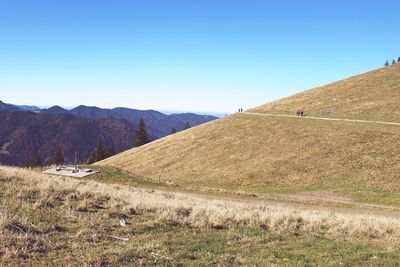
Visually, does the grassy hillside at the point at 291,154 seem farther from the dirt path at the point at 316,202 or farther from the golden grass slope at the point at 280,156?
the dirt path at the point at 316,202

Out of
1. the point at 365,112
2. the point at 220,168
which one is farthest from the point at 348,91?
the point at 220,168

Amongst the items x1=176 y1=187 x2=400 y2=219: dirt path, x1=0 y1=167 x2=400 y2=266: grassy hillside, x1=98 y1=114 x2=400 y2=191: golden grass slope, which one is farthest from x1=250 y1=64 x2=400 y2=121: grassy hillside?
x1=0 y1=167 x2=400 y2=266: grassy hillside

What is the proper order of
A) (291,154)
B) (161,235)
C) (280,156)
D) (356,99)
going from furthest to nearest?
(356,99) → (280,156) → (291,154) → (161,235)

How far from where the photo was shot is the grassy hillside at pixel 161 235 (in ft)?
29.1

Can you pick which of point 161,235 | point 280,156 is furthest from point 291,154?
point 161,235

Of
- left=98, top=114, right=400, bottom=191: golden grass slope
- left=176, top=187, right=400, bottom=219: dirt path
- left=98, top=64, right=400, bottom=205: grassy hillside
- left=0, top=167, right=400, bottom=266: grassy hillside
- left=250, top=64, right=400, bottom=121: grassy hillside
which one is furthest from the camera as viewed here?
left=250, top=64, right=400, bottom=121: grassy hillside

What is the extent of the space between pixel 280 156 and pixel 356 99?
39.5 metres

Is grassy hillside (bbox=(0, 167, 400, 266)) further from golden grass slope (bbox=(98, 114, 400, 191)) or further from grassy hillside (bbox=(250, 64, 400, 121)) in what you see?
grassy hillside (bbox=(250, 64, 400, 121))

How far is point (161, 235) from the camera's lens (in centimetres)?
1131

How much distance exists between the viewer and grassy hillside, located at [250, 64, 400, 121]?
7144cm

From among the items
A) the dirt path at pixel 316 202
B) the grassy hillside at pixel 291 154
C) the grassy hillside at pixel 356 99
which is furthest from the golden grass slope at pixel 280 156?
the grassy hillside at pixel 356 99

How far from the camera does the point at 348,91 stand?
93.6 m

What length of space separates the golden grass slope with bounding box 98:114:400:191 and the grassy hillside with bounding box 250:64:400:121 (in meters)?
9.73

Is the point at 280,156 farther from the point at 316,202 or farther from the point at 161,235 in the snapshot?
the point at 161,235
